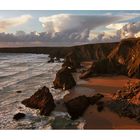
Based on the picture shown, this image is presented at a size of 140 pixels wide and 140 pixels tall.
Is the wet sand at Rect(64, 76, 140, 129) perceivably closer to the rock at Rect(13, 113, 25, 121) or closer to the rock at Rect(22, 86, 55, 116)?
the rock at Rect(22, 86, 55, 116)

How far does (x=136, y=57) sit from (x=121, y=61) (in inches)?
15.4

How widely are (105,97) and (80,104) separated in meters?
0.64

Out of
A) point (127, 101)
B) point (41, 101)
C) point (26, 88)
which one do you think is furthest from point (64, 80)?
point (127, 101)

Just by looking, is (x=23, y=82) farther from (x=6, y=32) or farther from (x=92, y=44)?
(x=92, y=44)

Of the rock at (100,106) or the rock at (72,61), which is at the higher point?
the rock at (72,61)

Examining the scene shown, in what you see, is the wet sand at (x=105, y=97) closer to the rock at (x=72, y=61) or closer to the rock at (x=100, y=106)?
the rock at (x=100, y=106)

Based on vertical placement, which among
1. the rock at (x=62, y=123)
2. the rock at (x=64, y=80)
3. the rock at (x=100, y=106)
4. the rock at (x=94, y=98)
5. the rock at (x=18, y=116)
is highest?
the rock at (x=64, y=80)

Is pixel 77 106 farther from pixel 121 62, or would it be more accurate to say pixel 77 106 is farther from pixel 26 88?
pixel 121 62

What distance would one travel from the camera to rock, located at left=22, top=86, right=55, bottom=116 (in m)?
9.93

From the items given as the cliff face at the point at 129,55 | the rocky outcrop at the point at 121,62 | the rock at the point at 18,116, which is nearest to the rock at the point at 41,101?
the rock at the point at 18,116

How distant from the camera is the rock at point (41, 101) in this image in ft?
32.6

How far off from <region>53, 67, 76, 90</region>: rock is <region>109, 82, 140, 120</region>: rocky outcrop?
1223 mm

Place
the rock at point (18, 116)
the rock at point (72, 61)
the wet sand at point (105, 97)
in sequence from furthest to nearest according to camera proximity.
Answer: the rock at point (72, 61) < the rock at point (18, 116) < the wet sand at point (105, 97)
